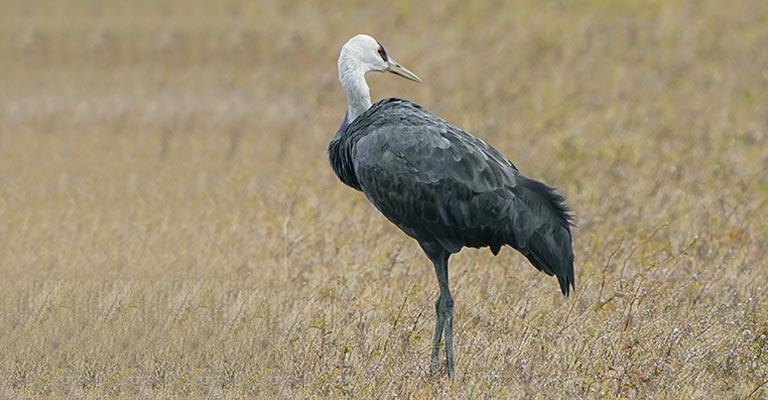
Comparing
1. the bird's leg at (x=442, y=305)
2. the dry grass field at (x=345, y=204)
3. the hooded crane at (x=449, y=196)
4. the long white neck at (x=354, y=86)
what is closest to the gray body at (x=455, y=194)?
the hooded crane at (x=449, y=196)

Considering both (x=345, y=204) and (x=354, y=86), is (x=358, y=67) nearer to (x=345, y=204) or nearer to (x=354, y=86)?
(x=354, y=86)

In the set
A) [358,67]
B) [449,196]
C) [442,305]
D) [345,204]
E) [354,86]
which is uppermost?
[358,67]

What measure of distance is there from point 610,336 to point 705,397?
0.97 meters

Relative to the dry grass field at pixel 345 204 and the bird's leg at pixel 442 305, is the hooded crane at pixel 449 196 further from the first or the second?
the dry grass field at pixel 345 204

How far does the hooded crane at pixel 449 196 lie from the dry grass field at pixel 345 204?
1.55 ft

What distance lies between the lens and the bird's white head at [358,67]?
8859 millimetres

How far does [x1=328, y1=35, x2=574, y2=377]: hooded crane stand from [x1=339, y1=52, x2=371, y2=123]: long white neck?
0.76 meters

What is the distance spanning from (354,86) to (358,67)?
0.76 feet

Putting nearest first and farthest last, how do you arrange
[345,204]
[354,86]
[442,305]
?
[442,305], [354,86], [345,204]

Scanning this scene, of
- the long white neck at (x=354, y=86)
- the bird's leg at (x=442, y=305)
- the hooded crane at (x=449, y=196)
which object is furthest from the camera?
the long white neck at (x=354, y=86)

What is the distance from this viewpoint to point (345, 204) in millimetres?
Result: 12477

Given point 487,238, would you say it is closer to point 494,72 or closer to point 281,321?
point 281,321

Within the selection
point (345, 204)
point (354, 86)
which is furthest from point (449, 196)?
point (345, 204)

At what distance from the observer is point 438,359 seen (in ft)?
26.2
